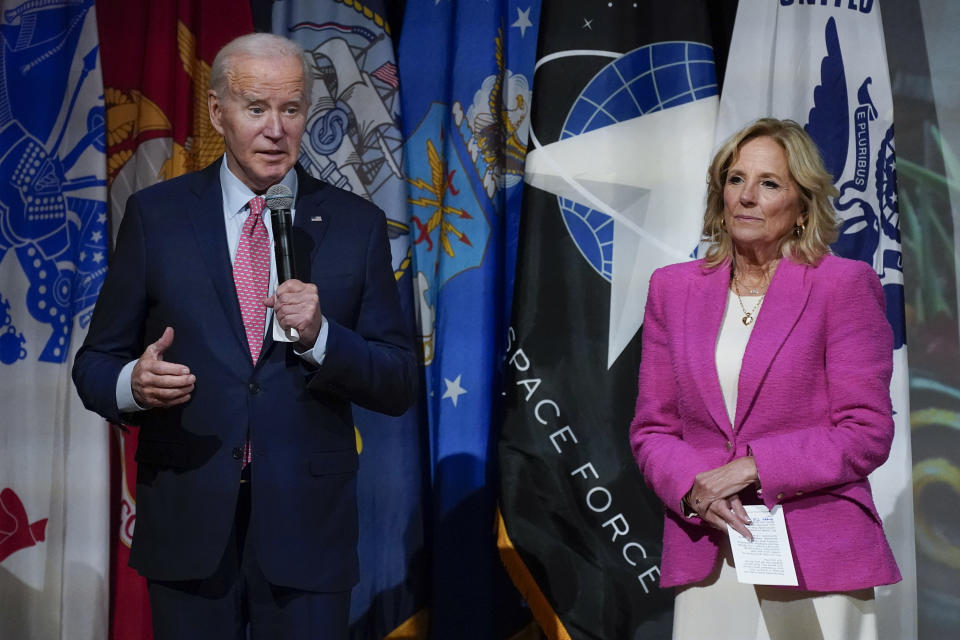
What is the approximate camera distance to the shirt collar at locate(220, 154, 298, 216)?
217 cm

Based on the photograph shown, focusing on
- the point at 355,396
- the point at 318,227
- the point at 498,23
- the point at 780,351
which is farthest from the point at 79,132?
the point at 780,351

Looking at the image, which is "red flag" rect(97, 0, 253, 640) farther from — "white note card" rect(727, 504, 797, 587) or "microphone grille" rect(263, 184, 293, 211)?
"white note card" rect(727, 504, 797, 587)

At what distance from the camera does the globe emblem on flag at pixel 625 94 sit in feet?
10.8

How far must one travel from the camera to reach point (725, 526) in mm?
1985

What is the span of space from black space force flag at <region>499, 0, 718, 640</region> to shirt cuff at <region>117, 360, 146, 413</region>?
1.43 meters

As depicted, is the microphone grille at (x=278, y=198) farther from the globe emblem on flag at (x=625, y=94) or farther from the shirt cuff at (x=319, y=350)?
the globe emblem on flag at (x=625, y=94)

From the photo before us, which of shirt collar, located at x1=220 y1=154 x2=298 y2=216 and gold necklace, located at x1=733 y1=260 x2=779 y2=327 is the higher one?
shirt collar, located at x1=220 y1=154 x2=298 y2=216

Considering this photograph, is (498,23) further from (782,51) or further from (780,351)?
(780,351)

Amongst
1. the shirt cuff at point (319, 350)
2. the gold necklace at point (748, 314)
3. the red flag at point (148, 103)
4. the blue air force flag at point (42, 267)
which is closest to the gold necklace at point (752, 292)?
the gold necklace at point (748, 314)

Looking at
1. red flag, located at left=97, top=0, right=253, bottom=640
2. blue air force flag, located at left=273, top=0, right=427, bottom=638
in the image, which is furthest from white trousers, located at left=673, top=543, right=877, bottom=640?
red flag, located at left=97, top=0, right=253, bottom=640

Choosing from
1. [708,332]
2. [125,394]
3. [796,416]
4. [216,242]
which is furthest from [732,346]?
[125,394]

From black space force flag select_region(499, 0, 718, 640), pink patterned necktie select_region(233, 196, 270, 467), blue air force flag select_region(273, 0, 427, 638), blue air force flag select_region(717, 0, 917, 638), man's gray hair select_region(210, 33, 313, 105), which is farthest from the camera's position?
blue air force flag select_region(273, 0, 427, 638)

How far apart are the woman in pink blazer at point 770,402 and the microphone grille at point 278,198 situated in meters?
0.84

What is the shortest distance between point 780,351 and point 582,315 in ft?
4.09
